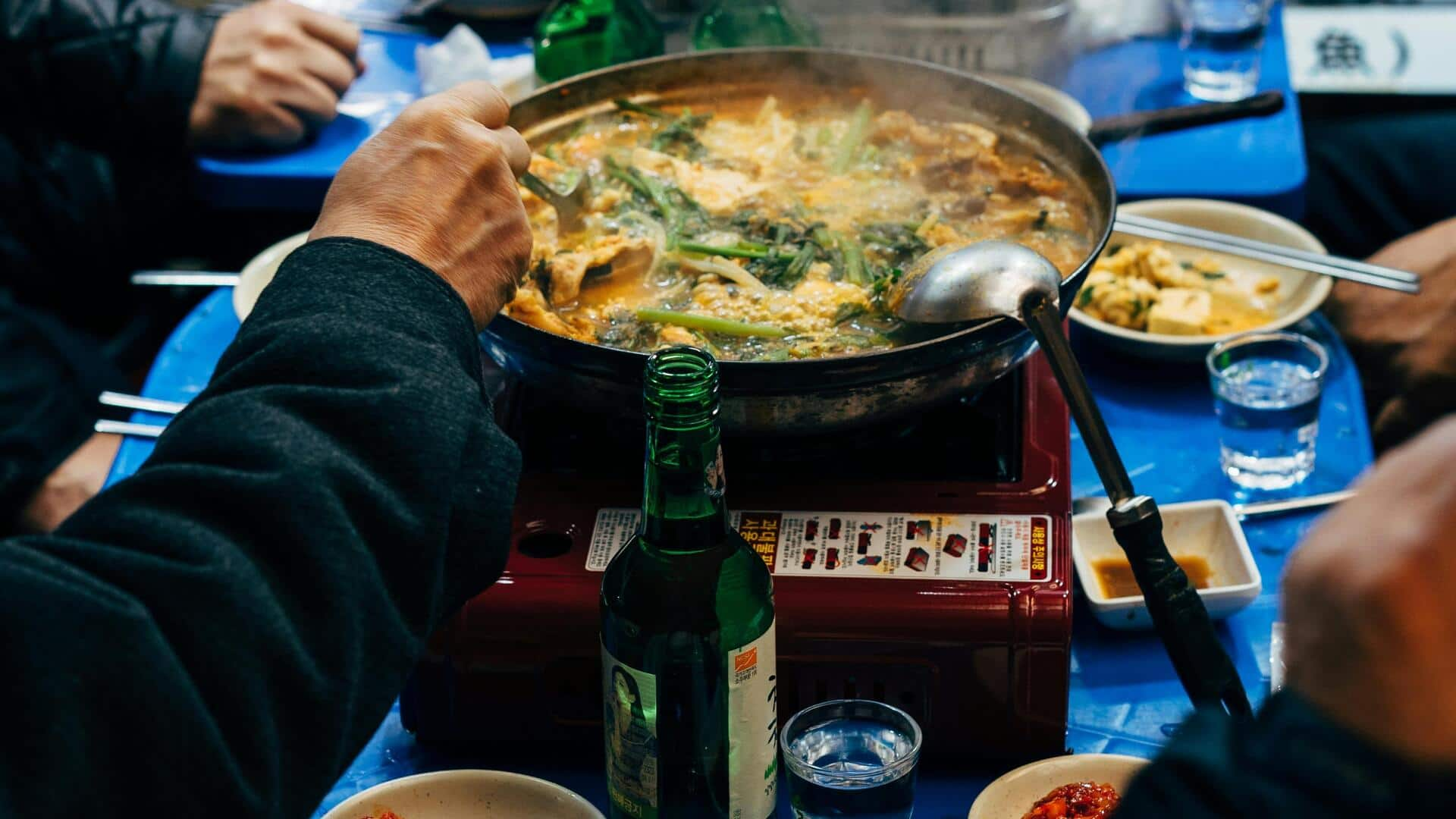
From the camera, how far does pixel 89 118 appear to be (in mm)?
3275

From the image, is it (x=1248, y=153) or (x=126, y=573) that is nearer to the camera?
(x=126, y=573)

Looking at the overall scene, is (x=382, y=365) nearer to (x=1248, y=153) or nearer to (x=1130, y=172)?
(x=1130, y=172)

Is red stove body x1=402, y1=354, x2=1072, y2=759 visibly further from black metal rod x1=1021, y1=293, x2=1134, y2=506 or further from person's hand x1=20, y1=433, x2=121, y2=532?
person's hand x1=20, y1=433, x2=121, y2=532

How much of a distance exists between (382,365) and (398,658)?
270mm

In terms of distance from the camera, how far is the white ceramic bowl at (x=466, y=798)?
1.33 m

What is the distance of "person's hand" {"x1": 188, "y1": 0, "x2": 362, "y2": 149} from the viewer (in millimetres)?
3156

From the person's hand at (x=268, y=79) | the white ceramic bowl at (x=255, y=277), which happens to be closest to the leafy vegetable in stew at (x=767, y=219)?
the white ceramic bowl at (x=255, y=277)

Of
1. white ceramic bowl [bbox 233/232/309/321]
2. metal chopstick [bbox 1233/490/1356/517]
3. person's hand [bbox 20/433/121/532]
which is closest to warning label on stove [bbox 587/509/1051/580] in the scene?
metal chopstick [bbox 1233/490/1356/517]

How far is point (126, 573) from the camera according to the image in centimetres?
103

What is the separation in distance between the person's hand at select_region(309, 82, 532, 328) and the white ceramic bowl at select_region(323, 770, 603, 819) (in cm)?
50

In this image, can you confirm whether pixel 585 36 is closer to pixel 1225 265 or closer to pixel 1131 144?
pixel 1131 144

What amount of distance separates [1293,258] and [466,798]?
1.57 metres

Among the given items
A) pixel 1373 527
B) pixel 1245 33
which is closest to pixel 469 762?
pixel 1373 527

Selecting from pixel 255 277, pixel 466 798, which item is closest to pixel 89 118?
pixel 255 277
